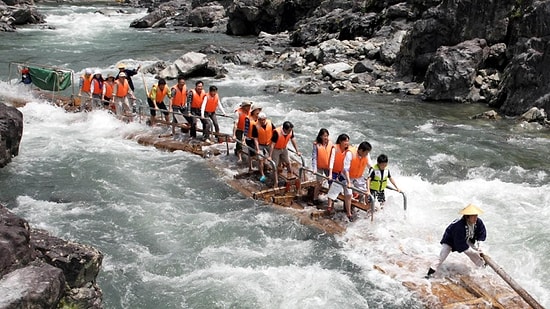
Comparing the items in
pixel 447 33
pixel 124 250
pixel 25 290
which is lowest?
pixel 124 250

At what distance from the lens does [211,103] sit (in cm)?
1709

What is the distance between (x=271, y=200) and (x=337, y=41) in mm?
27762

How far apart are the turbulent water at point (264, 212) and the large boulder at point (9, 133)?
40cm

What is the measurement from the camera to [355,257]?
11.2 m

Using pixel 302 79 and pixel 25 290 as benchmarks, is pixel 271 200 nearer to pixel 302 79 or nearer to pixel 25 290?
pixel 25 290

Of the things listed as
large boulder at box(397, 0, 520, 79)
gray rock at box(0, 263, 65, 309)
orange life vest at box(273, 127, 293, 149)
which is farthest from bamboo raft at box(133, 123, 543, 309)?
large boulder at box(397, 0, 520, 79)

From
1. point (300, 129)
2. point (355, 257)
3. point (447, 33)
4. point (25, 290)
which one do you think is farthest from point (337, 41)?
point (25, 290)

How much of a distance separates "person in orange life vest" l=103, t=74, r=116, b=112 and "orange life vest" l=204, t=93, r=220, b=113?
460 centimetres

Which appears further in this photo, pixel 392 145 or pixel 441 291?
pixel 392 145

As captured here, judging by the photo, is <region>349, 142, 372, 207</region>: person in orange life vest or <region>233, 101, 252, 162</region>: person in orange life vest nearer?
<region>349, 142, 372, 207</region>: person in orange life vest

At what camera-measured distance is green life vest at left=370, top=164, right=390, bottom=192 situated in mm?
12314

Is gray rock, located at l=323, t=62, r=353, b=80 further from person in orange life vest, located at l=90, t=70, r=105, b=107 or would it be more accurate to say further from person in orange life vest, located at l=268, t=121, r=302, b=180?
person in orange life vest, located at l=268, t=121, r=302, b=180

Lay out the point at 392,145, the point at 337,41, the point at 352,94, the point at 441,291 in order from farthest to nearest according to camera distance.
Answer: the point at 337,41 < the point at 352,94 < the point at 392,145 < the point at 441,291

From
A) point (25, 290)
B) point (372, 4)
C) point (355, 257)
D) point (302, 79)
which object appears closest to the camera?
point (25, 290)
